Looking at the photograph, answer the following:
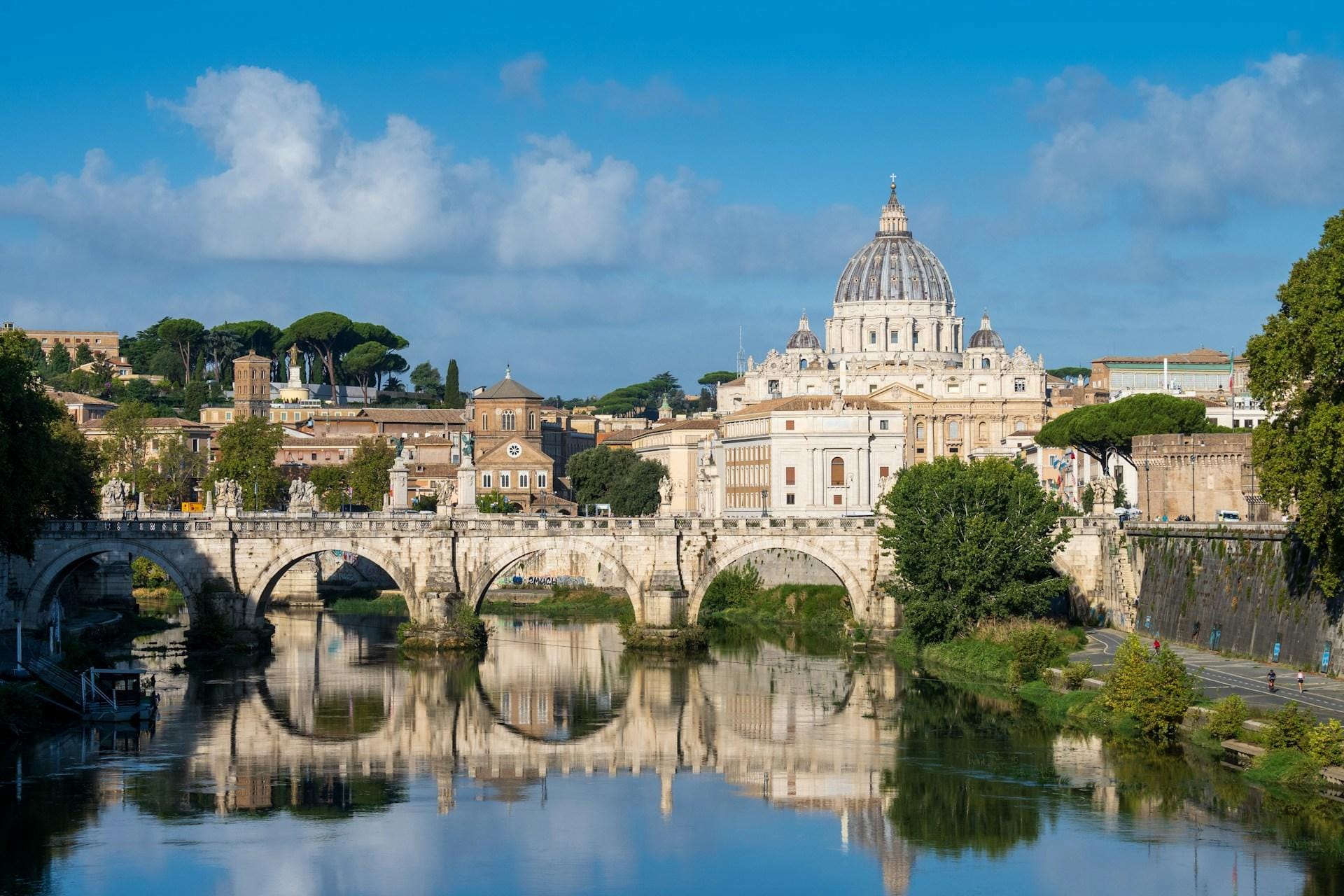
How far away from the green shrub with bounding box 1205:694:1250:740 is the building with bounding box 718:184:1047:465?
9546 centimetres

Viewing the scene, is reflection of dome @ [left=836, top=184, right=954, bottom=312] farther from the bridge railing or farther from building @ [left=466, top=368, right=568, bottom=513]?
the bridge railing

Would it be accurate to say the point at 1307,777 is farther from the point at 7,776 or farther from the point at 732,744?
the point at 7,776

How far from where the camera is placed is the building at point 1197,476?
67188 mm

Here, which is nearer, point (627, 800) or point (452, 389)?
point (627, 800)

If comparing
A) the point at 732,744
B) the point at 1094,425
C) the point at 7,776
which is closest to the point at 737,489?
the point at 1094,425

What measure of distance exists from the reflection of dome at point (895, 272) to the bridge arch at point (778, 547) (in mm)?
99923

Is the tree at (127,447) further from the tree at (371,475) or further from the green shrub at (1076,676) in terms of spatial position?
the green shrub at (1076,676)

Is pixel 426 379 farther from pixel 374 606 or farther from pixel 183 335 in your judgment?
pixel 374 606

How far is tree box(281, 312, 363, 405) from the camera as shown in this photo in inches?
7224

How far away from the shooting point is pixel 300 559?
65.9 m

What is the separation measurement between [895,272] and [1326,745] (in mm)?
130687

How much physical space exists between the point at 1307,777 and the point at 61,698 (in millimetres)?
28677

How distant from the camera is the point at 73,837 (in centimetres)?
3725

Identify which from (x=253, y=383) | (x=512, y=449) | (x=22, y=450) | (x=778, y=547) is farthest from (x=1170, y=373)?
(x=22, y=450)
